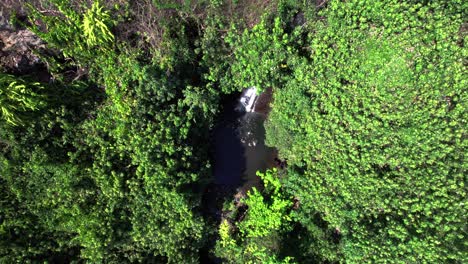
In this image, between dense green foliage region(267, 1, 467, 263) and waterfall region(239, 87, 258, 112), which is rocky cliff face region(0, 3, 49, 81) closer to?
waterfall region(239, 87, 258, 112)

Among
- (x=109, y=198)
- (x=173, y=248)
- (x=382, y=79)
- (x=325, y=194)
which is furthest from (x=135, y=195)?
(x=382, y=79)

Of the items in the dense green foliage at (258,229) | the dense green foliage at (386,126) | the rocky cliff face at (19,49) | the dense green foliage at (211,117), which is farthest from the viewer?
the dense green foliage at (258,229)

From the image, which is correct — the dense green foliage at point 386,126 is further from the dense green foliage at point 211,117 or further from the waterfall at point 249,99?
the waterfall at point 249,99

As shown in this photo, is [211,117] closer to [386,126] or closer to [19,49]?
[386,126]

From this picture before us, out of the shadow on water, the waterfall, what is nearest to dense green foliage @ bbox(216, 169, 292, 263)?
the shadow on water

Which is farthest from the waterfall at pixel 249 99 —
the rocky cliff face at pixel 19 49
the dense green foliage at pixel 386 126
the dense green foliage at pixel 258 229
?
the rocky cliff face at pixel 19 49

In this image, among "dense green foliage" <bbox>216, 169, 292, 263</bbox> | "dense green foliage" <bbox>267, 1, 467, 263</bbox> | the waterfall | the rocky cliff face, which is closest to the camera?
"dense green foliage" <bbox>267, 1, 467, 263</bbox>
